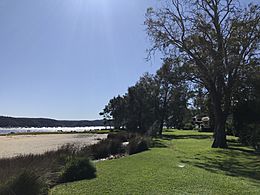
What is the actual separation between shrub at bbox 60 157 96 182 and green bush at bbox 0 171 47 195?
10.3ft

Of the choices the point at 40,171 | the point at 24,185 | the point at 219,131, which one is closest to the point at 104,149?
the point at 219,131

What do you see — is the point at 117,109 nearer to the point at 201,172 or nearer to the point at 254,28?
the point at 254,28

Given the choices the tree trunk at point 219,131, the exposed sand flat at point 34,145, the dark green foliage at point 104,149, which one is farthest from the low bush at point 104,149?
the tree trunk at point 219,131

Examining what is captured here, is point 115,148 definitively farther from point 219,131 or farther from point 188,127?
point 188,127

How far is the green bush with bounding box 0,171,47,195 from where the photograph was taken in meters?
7.88

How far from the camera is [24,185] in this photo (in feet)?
27.2

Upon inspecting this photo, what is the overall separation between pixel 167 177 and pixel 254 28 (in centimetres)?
1919

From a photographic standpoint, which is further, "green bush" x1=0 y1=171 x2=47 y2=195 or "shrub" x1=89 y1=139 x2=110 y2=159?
"shrub" x1=89 y1=139 x2=110 y2=159

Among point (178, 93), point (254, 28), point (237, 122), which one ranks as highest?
point (254, 28)

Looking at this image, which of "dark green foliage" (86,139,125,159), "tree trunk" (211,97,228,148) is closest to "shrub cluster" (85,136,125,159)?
"dark green foliage" (86,139,125,159)

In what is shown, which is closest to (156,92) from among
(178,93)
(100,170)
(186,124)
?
(178,93)

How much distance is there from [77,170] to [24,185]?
13.8ft

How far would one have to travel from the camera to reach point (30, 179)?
8.46m

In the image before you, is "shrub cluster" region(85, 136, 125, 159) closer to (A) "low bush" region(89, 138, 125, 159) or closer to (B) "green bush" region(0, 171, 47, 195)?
(A) "low bush" region(89, 138, 125, 159)
